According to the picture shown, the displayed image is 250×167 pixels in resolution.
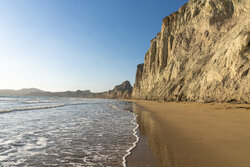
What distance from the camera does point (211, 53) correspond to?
25.9 meters

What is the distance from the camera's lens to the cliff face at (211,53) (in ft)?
58.0

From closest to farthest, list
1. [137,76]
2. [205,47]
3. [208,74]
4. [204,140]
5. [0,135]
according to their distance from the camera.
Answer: [204,140]
[0,135]
[208,74]
[205,47]
[137,76]

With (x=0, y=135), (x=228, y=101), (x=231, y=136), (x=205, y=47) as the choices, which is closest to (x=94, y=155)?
(x=231, y=136)

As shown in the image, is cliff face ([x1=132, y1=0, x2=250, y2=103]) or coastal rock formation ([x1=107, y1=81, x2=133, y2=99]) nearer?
cliff face ([x1=132, y1=0, x2=250, y2=103])

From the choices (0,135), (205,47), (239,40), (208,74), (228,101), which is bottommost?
(0,135)

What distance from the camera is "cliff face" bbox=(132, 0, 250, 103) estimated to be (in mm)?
17667

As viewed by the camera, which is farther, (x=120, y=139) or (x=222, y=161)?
(x=120, y=139)

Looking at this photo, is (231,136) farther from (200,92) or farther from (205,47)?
(205,47)

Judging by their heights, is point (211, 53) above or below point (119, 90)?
above

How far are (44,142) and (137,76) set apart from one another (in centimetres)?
8133

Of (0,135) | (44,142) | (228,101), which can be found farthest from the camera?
(228,101)

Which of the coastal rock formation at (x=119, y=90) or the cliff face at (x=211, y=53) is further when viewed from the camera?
the coastal rock formation at (x=119, y=90)

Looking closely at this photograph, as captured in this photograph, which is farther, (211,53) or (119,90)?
(119,90)

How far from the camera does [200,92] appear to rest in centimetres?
2233
